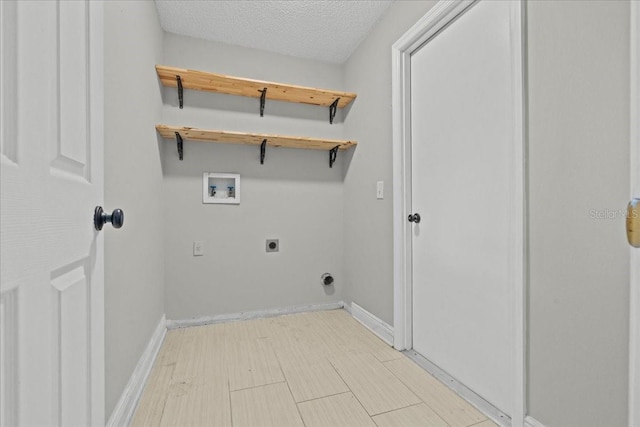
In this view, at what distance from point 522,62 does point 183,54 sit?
Result: 2.18 m

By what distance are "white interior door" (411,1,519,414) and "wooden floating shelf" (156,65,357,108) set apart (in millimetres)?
765

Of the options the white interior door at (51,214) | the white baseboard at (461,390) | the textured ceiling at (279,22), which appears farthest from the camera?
the textured ceiling at (279,22)

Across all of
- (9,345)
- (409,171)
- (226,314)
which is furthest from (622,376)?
(226,314)

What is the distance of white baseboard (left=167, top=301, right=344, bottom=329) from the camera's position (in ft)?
7.26

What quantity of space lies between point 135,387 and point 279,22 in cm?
230

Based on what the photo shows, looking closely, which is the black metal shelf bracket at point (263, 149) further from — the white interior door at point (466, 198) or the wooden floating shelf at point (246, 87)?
the white interior door at point (466, 198)

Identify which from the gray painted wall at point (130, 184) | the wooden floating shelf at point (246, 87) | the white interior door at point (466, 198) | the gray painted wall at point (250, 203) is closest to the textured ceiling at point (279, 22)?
the gray painted wall at point (250, 203)

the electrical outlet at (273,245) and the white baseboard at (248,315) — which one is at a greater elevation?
the electrical outlet at (273,245)

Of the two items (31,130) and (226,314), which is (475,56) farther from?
(226,314)

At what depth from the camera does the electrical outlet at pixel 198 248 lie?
2.26m

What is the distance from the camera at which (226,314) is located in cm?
232

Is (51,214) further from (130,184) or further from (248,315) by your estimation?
(248,315)

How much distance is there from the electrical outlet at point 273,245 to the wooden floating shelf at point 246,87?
1155mm

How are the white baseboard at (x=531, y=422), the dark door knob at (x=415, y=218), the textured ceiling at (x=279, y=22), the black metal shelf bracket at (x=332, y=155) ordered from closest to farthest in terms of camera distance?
the white baseboard at (x=531, y=422) < the dark door knob at (x=415, y=218) < the textured ceiling at (x=279, y=22) < the black metal shelf bracket at (x=332, y=155)
